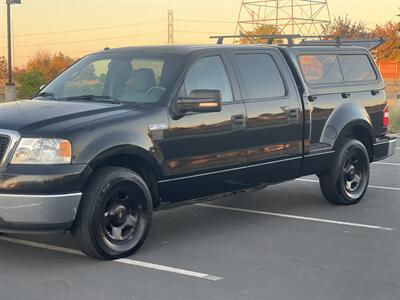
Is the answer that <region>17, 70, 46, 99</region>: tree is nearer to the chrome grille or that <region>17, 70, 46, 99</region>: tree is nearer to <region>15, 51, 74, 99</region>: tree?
<region>15, 51, 74, 99</region>: tree

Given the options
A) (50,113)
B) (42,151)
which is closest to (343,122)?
(50,113)

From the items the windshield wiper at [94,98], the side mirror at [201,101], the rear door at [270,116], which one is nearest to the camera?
the side mirror at [201,101]

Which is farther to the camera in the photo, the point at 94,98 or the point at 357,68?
the point at 357,68

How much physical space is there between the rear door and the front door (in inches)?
6.9

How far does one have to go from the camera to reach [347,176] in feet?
28.4

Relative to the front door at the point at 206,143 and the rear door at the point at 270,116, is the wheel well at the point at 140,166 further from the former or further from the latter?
the rear door at the point at 270,116

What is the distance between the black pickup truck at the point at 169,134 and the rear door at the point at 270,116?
2 centimetres

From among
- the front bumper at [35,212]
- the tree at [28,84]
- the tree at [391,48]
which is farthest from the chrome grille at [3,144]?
the tree at [391,48]

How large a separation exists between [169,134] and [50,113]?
1.09m

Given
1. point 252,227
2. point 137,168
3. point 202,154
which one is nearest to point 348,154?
point 252,227

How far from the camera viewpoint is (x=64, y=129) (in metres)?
5.67

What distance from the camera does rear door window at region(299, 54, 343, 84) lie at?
8.16 metres

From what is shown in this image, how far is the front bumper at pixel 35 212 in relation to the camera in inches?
216

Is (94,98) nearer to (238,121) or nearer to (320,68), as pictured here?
(238,121)
